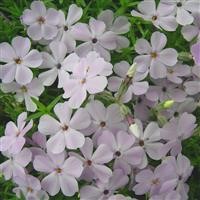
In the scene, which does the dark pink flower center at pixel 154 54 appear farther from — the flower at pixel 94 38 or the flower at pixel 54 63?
the flower at pixel 54 63

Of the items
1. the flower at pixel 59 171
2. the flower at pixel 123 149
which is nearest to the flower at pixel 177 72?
the flower at pixel 123 149

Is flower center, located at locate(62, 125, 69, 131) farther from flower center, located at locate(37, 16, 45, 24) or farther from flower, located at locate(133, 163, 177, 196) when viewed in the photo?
flower center, located at locate(37, 16, 45, 24)

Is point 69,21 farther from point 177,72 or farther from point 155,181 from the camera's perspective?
point 155,181

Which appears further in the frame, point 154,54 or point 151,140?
point 154,54

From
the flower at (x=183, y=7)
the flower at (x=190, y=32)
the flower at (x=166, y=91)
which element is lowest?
the flower at (x=166, y=91)

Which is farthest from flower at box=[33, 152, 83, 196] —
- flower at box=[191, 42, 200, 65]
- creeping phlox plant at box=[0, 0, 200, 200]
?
flower at box=[191, 42, 200, 65]

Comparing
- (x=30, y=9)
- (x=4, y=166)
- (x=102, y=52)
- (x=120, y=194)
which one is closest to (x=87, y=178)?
(x=120, y=194)

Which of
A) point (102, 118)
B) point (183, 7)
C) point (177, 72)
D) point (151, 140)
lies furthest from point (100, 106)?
point (183, 7)
